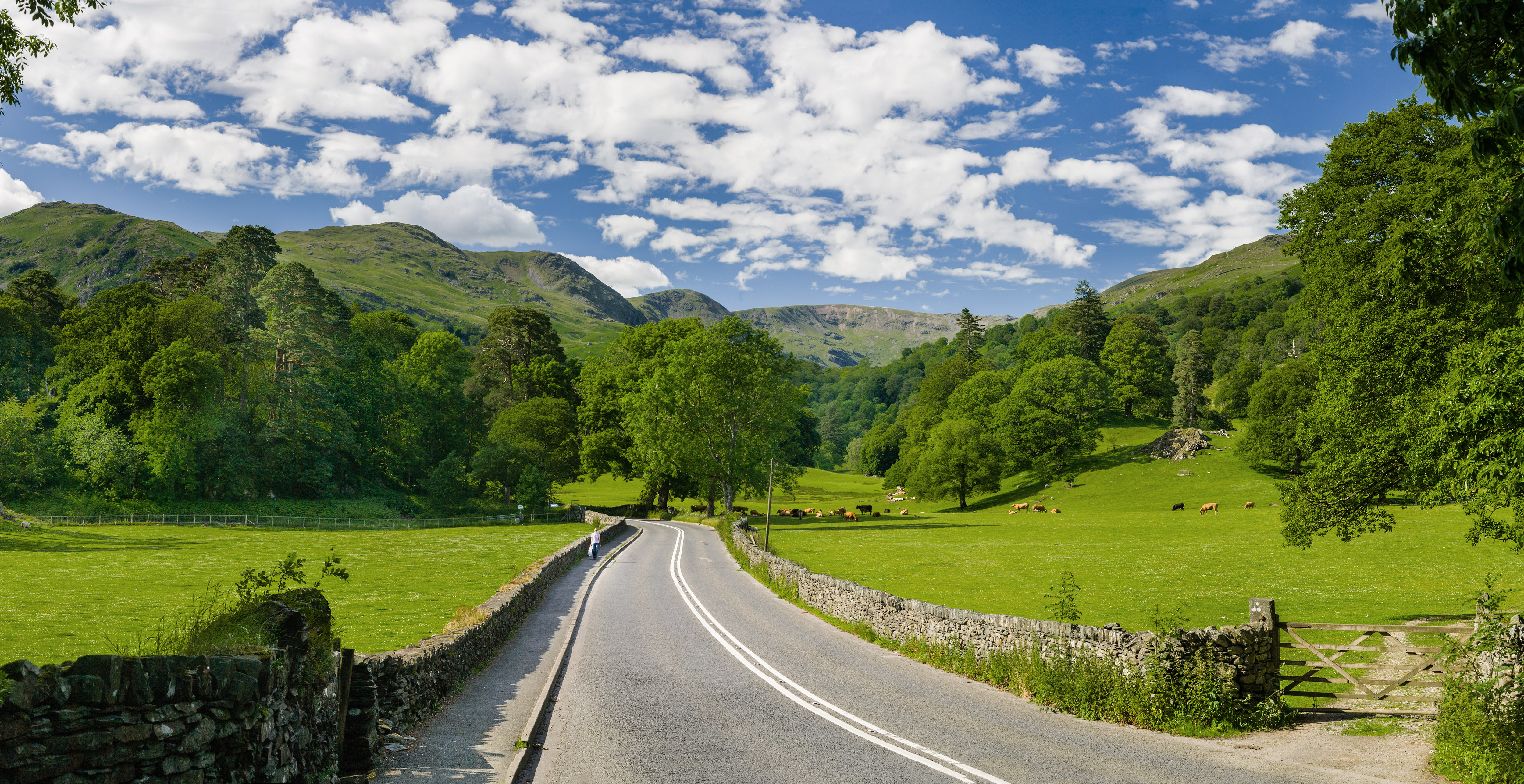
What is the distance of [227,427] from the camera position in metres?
64.2

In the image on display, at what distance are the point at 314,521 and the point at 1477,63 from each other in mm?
74380

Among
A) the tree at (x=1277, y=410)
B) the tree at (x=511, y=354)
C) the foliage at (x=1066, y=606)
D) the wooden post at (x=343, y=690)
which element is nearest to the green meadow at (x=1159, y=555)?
the tree at (x=1277, y=410)

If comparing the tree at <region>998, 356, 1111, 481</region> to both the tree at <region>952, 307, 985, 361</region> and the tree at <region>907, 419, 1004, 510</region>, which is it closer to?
the tree at <region>907, 419, 1004, 510</region>

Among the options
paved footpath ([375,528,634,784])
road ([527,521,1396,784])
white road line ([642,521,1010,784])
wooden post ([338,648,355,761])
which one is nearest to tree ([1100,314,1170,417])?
white road line ([642,521,1010,784])

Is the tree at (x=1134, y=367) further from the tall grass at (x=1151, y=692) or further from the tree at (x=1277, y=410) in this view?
the tall grass at (x=1151, y=692)

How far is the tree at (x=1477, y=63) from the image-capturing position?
6934 mm

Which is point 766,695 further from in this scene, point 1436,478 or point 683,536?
point 683,536

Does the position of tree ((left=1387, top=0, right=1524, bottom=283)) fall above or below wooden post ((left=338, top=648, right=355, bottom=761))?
above

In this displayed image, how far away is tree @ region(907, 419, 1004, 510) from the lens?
269 ft

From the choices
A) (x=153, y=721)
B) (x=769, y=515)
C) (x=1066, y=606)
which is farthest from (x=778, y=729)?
(x=769, y=515)

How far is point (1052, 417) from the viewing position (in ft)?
296

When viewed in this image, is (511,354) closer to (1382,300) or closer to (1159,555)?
(1159,555)

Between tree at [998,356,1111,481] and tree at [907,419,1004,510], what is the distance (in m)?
7.19

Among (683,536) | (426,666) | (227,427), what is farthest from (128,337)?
(426,666)
